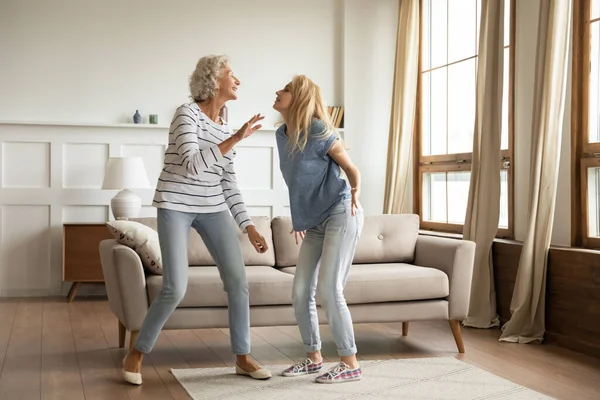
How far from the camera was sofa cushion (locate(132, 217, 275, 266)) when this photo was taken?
460 cm

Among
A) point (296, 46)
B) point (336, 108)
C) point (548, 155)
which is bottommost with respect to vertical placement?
point (548, 155)

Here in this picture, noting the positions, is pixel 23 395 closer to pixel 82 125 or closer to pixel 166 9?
pixel 82 125

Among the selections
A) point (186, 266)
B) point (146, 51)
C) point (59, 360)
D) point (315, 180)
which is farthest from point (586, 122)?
point (146, 51)

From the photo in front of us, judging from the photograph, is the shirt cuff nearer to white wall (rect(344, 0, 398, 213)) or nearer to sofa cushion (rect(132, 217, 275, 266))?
sofa cushion (rect(132, 217, 275, 266))

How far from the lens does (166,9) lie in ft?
22.7

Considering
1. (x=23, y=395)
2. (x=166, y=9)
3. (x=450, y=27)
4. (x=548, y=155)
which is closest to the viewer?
(x=23, y=395)

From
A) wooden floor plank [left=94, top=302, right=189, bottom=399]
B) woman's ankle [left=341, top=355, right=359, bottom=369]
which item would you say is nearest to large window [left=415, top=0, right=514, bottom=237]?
woman's ankle [left=341, top=355, right=359, bottom=369]

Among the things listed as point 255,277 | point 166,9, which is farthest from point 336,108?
point 255,277

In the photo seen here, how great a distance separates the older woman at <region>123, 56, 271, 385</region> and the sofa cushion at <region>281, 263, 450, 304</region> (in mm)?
774

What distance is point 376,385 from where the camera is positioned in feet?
11.7

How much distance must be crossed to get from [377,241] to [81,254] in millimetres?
2682

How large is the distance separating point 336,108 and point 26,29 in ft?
8.89

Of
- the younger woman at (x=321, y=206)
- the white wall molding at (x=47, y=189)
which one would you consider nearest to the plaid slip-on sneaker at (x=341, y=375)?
the younger woman at (x=321, y=206)

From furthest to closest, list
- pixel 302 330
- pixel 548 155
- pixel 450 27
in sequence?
1. pixel 450 27
2. pixel 548 155
3. pixel 302 330
